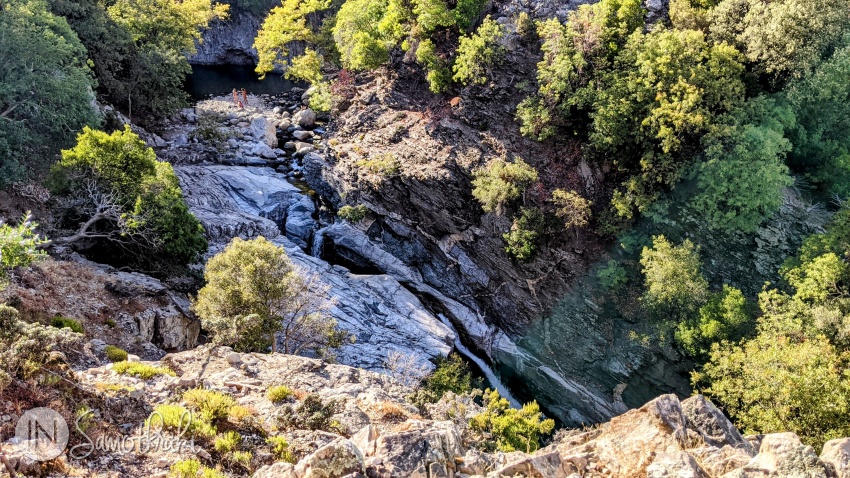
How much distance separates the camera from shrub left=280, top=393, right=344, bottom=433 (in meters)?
16.5

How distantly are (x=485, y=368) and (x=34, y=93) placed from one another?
31.8m

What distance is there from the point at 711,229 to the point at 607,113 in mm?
8480

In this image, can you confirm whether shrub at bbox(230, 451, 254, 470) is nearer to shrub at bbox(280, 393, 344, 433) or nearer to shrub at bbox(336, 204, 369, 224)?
shrub at bbox(280, 393, 344, 433)

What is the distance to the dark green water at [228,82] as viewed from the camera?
62.1 metres

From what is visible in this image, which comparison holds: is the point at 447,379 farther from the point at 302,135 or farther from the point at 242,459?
the point at 302,135

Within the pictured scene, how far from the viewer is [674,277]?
26.1 m

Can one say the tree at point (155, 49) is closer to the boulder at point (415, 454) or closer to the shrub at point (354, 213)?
the shrub at point (354, 213)

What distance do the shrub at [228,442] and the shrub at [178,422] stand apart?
0.34m

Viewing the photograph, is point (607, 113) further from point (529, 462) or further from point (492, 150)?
point (529, 462)

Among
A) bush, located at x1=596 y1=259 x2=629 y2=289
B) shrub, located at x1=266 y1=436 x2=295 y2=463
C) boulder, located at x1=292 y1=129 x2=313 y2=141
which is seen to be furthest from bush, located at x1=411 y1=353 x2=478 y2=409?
boulder, located at x1=292 y1=129 x2=313 y2=141

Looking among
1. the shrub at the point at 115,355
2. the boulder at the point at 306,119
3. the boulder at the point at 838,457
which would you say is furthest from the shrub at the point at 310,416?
the boulder at the point at 306,119

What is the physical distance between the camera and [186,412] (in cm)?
1526

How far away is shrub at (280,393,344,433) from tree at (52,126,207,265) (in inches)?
611

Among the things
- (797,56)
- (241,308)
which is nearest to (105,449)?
(241,308)
